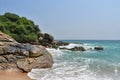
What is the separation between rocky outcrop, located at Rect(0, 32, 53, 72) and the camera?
61.4 feet

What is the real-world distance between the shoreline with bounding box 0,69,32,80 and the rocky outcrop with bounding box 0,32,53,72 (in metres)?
0.59

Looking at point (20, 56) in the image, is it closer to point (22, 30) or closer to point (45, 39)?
point (22, 30)

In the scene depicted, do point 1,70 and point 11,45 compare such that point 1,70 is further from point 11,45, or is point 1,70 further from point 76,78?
point 76,78

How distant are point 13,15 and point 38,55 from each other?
5186cm

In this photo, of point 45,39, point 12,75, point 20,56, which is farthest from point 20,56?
point 45,39

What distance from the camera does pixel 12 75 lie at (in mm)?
16516

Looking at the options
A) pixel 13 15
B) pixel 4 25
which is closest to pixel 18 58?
pixel 4 25

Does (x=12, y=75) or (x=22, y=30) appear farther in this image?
(x=22, y=30)

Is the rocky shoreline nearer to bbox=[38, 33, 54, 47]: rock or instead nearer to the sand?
the sand

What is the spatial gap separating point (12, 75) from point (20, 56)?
10.3ft

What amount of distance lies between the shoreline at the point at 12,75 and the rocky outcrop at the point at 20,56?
0.59 metres

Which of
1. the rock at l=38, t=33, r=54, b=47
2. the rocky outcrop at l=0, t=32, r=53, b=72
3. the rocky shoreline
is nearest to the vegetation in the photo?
the rock at l=38, t=33, r=54, b=47

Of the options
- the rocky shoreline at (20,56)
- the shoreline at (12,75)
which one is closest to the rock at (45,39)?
the rocky shoreline at (20,56)

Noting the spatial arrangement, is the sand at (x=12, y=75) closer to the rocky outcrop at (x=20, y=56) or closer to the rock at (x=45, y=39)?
the rocky outcrop at (x=20, y=56)
